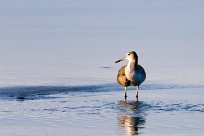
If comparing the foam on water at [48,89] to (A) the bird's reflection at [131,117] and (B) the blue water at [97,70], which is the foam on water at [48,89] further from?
(A) the bird's reflection at [131,117]

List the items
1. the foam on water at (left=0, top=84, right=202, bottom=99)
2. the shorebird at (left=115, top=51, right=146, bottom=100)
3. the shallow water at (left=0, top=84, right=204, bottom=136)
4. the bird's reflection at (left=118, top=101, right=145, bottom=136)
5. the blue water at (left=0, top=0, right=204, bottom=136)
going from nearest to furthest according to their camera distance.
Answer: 1. the shallow water at (left=0, top=84, right=204, bottom=136)
2. the bird's reflection at (left=118, top=101, right=145, bottom=136)
3. the blue water at (left=0, top=0, right=204, bottom=136)
4. the foam on water at (left=0, top=84, right=202, bottom=99)
5. the shorebird at (left=115, top=51, right=146, bottom=100)

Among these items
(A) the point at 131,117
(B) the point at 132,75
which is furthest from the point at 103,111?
(B) the point at 132,75

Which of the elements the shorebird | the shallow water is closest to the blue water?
the shallow water

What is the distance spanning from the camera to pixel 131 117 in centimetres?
1244

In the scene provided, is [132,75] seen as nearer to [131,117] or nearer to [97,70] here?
[97,70]

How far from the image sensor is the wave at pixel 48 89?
48.8 ft

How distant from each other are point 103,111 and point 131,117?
62 cm

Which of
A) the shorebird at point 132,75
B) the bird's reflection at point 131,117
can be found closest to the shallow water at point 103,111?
the bird's reflection at point 131,117

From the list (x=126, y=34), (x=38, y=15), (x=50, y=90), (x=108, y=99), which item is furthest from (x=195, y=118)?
(x=38, y=15)

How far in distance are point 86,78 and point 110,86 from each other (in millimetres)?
896

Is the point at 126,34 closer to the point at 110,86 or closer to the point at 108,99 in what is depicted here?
the point at 110,86

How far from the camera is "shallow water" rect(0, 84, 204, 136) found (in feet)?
36.7

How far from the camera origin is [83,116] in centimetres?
1236

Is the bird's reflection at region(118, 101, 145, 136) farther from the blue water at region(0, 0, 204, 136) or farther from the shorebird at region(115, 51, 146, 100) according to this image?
the shorebird at region(115, 51, 146, 100)
